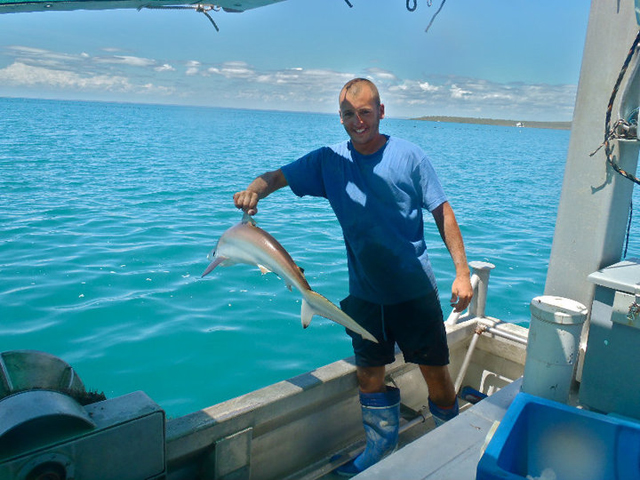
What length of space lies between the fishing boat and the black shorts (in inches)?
16.7

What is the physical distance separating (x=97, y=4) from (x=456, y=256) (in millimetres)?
2343

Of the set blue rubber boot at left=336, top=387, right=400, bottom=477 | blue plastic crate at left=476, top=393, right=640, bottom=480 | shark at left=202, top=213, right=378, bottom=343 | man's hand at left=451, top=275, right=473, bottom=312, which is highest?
shark at left=202, top=213, right=378, bottom=343

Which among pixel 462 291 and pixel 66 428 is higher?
pixel 462 291

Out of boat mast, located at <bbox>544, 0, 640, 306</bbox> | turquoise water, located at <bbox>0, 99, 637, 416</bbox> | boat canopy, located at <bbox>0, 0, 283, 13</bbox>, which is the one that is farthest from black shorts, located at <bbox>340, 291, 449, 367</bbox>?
turquoise water, located at <bbox>0, 99, 637, 416</bbox>

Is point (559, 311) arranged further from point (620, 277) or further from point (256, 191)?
point (256, 191)

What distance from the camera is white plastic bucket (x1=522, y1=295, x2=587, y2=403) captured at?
10.6ft

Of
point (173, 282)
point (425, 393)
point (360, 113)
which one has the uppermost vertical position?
point (360, 113)

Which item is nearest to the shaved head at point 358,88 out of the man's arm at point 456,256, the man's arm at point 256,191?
the man's arm at point 256,191

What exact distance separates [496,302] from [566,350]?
7134 mm

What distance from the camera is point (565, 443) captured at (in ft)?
8.12

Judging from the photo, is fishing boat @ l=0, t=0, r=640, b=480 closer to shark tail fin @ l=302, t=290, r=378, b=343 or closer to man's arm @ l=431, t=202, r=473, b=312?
man's arm @ l=431, t=202, r=473, b=312

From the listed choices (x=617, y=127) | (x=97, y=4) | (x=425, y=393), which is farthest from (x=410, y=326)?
(x=97, y=4)

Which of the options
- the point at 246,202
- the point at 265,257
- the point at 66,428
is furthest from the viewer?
the point at 246,202

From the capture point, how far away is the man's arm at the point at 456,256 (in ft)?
10.1
